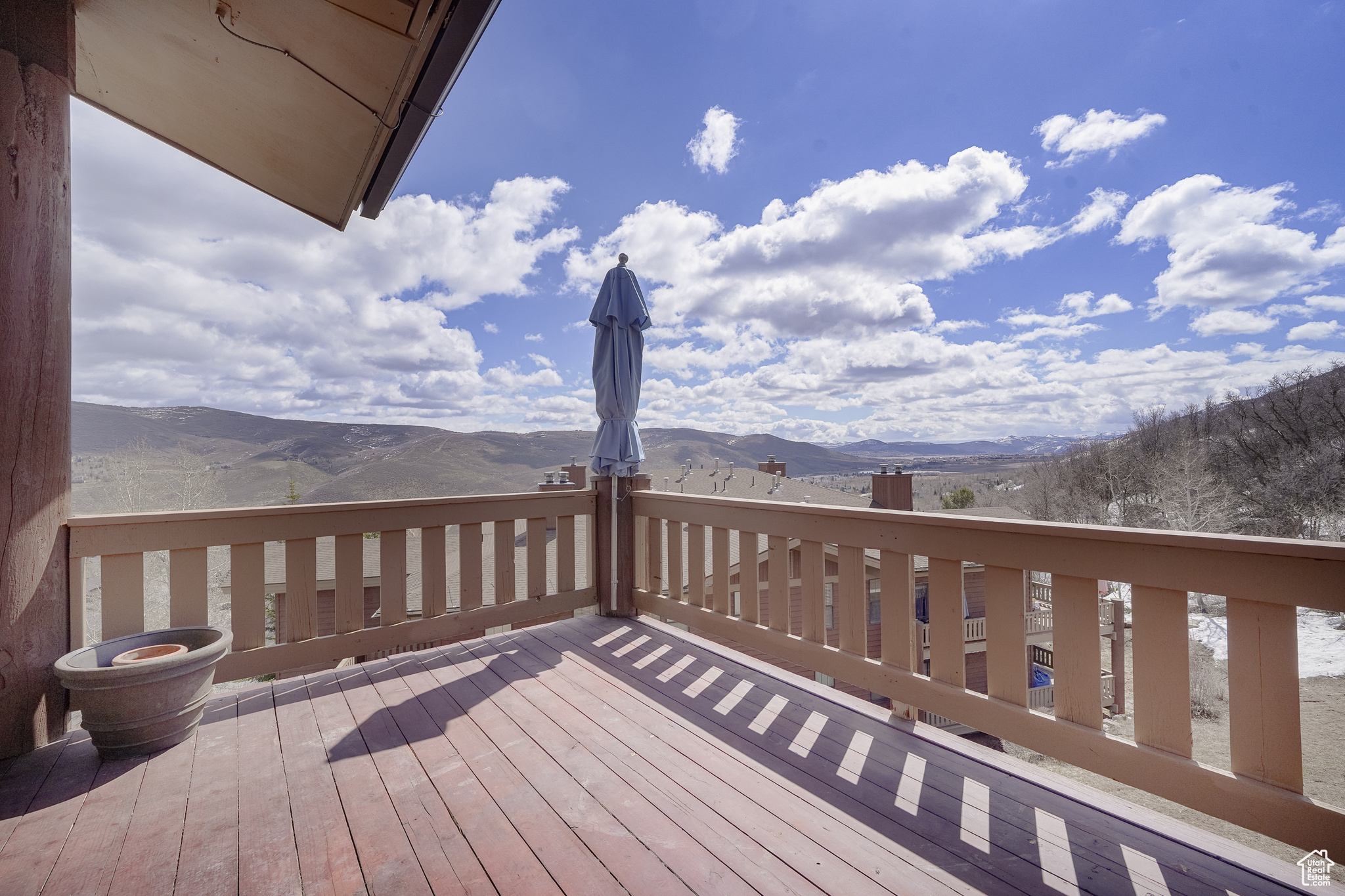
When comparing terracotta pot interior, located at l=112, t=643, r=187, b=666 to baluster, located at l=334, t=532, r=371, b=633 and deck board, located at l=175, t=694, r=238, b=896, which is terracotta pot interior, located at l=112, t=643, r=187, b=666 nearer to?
deck board, located at l=175, t=694, r=238, b=896

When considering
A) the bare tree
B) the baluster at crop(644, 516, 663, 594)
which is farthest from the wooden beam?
the bare tree

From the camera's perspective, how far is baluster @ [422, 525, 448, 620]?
3.21 metres

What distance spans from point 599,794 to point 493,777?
406mm

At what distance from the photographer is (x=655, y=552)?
12.3 feet

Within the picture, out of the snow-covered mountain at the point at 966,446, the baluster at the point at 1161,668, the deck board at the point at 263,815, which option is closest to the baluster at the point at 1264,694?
the baluster at the point at 1161,668

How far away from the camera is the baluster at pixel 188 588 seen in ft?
8.25

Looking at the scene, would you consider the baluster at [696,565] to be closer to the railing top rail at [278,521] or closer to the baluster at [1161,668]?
the railing top rail at [278,521]

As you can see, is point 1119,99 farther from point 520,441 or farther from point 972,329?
point 972,329

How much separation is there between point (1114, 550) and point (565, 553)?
121 inches

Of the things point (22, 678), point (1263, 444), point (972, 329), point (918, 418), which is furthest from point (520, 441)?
point (972, 329)

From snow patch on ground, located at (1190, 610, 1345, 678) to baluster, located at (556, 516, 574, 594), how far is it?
10.5ft

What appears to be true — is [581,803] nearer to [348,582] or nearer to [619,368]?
[348,582]

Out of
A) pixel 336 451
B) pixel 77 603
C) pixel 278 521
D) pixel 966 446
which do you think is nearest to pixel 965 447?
pixel 966 446

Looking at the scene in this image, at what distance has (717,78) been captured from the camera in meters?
7.47
